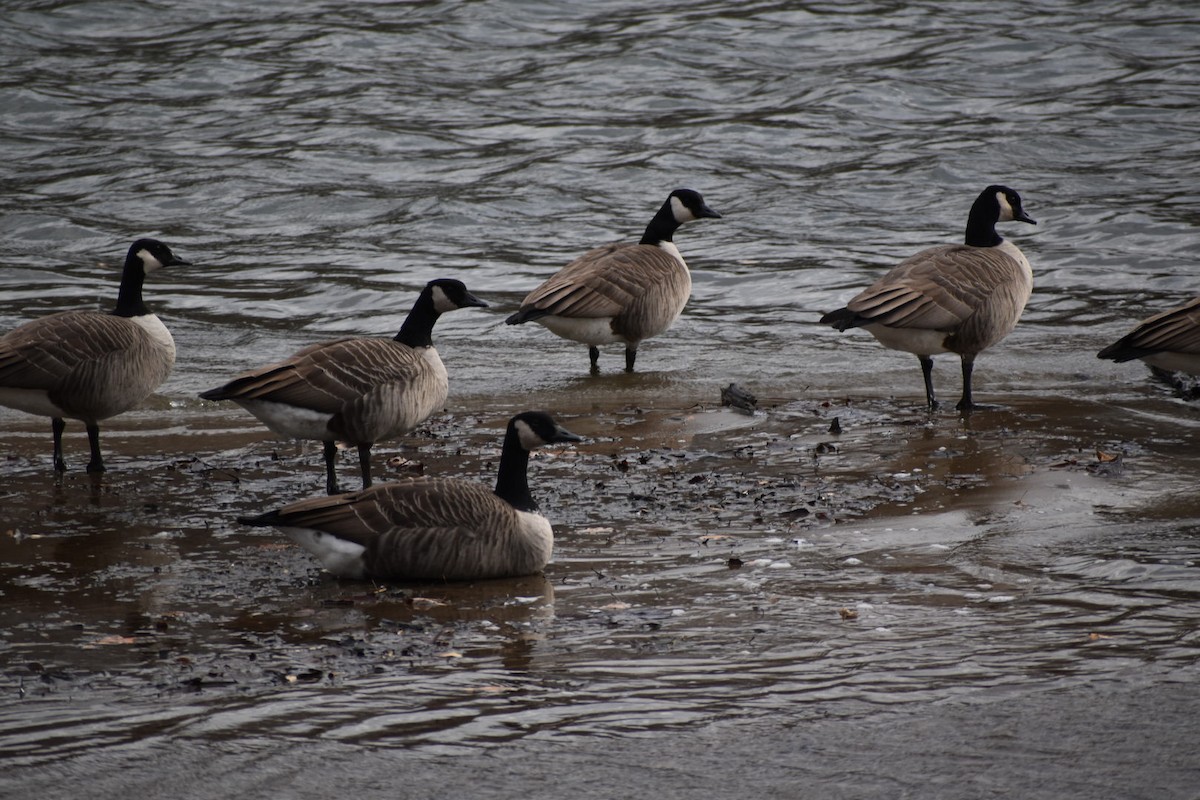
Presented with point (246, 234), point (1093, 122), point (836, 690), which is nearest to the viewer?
point (836, 690)

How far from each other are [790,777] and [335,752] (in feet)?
4.76

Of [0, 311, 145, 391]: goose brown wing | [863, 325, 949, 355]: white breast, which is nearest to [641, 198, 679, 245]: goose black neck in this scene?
[863, 325, 949, 355]: white breast

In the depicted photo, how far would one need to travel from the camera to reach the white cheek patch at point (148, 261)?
33.2ft

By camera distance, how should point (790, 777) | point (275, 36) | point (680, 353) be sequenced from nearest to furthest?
point (790, 777)
point (680, 353)
point (275, 36)

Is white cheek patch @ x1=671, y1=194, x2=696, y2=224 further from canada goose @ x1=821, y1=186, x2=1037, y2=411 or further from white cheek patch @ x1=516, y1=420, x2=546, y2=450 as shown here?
white cheek patch @ x1=516, y1=420, x2=546, y2=450

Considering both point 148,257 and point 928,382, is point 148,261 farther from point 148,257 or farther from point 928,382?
point 928,382

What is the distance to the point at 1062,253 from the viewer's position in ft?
54.5

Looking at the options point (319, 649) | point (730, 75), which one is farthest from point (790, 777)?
point (730, 75)

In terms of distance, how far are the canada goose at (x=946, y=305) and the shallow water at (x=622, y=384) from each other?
538 mm

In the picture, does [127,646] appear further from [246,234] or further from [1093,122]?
[1093,122]

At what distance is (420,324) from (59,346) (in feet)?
7.83

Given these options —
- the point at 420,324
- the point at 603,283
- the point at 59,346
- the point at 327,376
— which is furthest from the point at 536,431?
the point at 603,283

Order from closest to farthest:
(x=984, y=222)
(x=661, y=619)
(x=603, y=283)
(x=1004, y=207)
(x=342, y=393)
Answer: (x=661, y=619), (x=342, y=393), (x=984, y=222), (x=1004, y=207), (x=603, y=283)

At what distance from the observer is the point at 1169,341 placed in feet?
30.4
